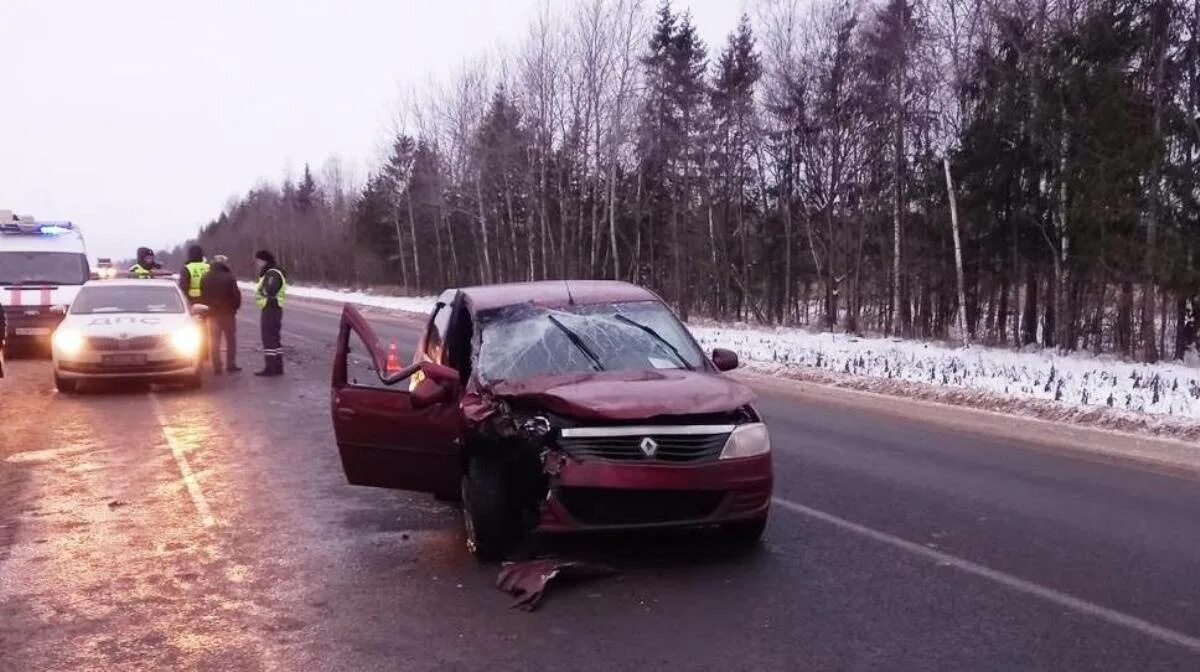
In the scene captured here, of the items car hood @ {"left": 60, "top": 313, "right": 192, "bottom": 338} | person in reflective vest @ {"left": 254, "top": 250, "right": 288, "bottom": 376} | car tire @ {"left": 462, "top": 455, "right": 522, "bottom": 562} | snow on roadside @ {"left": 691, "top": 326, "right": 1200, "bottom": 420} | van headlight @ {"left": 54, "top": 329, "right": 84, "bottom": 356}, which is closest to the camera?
car tire @ {"left": 462, "top": 455, "right": 522, "bottom": 562}

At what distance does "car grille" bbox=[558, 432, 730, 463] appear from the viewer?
5457 millimetres

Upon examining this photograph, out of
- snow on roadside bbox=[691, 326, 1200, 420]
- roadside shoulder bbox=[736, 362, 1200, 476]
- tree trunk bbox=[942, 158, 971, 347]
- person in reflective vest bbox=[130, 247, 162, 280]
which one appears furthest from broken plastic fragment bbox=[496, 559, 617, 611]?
tree trunk bbox=[942, 158, 971, 347]

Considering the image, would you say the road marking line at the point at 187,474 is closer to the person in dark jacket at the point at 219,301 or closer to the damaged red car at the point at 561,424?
the damaged red car at the point at 561,424

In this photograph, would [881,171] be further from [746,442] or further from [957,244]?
[746,442]

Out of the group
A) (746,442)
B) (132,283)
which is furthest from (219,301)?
(746,442)

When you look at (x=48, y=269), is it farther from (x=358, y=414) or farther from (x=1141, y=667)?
(x=1141, y=667)

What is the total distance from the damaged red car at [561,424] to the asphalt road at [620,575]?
1.32 ft

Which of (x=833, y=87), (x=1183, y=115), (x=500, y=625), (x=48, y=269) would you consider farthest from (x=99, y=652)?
(x=833, y=87)

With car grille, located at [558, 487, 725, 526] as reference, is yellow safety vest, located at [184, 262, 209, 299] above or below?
above

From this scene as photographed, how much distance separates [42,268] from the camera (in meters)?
20.1

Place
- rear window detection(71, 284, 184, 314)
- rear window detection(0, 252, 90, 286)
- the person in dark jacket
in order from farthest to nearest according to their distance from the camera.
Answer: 1. rear window detection(0, 252, 90, 286)
2. the person in dark jacket
3. rear window detection(71, 284, 184, 314)

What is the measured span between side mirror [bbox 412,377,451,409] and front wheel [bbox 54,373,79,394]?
959 cm

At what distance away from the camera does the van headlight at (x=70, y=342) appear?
13492 mm

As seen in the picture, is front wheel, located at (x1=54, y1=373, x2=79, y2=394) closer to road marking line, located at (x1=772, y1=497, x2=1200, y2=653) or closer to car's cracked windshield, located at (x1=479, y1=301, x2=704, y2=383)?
car's cracked windshield, located at (x1=479, y1=301, x2=704, y2=383)
